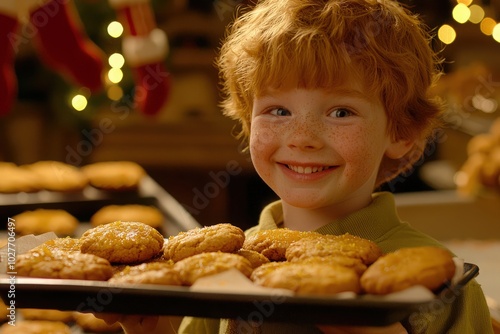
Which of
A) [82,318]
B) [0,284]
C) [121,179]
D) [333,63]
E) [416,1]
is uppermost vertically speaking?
[416,1]

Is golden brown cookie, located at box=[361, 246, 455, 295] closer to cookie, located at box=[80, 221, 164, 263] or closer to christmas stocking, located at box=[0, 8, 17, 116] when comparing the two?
cookie, located at box=[80, 221, 164, 263]

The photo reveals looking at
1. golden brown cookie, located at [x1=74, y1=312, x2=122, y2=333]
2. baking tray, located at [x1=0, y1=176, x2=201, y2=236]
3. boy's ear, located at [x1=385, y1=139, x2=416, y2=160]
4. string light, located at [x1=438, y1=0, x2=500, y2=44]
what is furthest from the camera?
string light, located at [x1=438, y1=0, x2=500, y2=44]

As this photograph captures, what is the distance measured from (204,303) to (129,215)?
1.97m

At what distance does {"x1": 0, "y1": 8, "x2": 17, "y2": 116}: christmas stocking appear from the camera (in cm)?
193

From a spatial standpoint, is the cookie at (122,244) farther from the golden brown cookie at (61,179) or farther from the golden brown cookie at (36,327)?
the golden brown cookie at (61,179)

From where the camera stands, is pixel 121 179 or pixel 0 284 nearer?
pixel 0 284

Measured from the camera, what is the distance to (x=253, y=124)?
4.36 ft

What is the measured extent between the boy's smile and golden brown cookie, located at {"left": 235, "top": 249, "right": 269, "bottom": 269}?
194 mm

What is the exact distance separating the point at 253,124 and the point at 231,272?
0.41m

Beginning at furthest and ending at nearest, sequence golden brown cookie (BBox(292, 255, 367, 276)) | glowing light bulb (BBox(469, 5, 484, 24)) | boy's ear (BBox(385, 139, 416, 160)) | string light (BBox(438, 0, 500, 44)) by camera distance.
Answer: glowing light bulb (BBox(469, 5, 484, 24)) < string light (BBox(438, 0, 500, 44)) < boy's ear (BBox(385, 139, 416, 160)) < golden brown cookie (BBox(292, 255, 367, 276))

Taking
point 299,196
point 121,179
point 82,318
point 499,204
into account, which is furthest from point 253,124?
point 121,179

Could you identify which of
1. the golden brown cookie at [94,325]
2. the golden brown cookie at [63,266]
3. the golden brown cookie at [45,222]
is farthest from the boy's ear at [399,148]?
the golden brown cookie at [45,222]

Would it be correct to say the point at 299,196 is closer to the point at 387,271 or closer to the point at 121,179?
the point at 387,271

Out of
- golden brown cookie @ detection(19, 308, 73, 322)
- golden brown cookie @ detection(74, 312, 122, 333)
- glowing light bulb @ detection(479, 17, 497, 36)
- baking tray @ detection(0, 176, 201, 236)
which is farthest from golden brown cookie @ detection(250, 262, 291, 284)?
glowing light bulb @ detection(479, 17, 497, 36)
